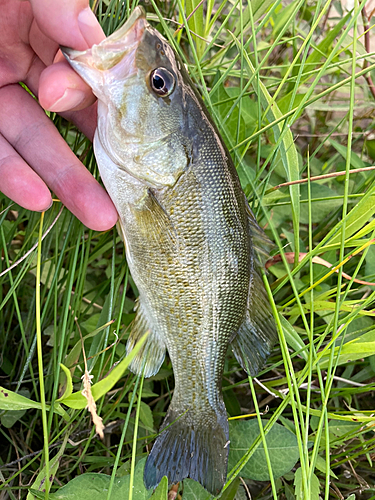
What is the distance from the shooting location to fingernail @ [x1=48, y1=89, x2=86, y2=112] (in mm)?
1124

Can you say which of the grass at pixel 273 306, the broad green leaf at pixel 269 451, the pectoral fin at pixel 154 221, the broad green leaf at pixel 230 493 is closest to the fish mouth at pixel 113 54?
the grass at pixel 273 306

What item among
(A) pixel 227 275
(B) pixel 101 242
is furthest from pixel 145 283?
(B) pixel 101 242

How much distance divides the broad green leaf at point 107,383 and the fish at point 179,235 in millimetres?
450

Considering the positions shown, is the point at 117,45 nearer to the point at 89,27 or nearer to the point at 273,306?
the point at 89,27

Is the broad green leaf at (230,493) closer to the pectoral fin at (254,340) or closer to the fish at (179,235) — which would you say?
the fish at (179,235)

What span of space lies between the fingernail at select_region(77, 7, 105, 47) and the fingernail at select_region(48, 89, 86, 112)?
144mm

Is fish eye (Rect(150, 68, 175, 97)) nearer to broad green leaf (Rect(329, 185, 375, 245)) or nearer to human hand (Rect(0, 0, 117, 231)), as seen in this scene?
human hand (Rect(0, 0, 117, 231))

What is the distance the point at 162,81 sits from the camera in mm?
1168

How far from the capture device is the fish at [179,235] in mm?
1153

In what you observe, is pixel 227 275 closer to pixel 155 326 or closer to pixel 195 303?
pixel 195 303

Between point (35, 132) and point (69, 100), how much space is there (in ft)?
1.02

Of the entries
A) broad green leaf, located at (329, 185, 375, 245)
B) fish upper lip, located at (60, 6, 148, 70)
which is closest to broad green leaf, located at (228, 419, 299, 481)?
broad green leaf, located at (329, 185, 375, 245)

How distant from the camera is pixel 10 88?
144cm

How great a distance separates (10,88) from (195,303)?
1033 mm
